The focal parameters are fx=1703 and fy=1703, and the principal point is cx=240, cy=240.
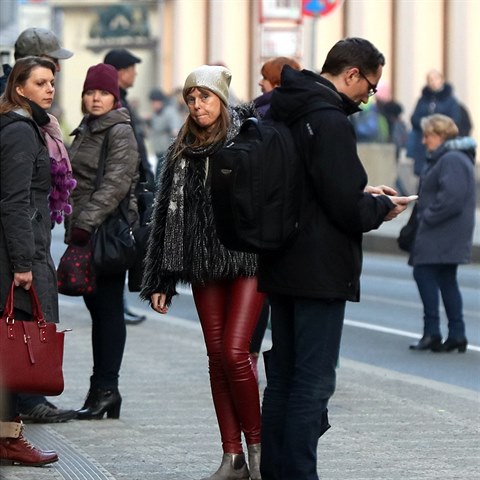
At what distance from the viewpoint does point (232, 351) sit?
7.10 meters

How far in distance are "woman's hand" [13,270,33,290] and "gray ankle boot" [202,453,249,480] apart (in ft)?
3.71

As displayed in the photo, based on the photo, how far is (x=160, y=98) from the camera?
27594mm

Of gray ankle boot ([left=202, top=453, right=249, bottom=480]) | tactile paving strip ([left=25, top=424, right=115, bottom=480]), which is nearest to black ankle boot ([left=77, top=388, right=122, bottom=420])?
tactile paving strip ([left=25, top=424, right=115, bottom=480])

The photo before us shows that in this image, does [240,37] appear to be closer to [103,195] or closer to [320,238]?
[103,195]

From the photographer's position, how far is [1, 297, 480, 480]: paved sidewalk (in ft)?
24.4

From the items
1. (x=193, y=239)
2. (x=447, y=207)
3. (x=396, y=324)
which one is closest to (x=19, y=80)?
(x=193, y=239)

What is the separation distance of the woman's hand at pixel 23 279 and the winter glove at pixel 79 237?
1103 mm

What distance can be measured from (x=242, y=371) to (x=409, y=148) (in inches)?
642

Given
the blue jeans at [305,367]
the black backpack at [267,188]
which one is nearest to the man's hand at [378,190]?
the black backpack at [267,188]

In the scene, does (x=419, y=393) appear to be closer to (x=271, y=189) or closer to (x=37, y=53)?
(x=37, y=53)

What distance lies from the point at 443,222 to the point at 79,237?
4.56 meters

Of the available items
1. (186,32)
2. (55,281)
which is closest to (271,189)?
(55,281)

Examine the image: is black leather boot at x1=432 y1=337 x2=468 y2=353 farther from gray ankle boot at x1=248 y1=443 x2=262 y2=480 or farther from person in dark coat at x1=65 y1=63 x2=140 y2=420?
gray ankle boot at x1=248 y1=443 x2=262 y2=480

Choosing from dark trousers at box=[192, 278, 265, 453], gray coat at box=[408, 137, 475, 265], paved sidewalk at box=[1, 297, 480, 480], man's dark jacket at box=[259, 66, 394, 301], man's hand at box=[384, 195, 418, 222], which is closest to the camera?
man's dark jacket at box=[259, 66, 394, 301]
